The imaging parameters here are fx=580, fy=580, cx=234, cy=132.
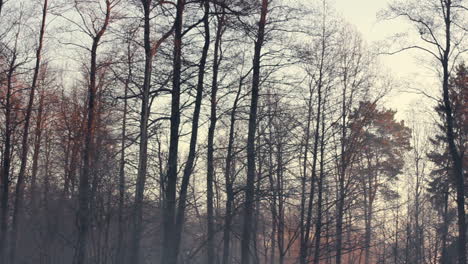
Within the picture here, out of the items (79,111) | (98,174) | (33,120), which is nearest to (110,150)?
(98,174)

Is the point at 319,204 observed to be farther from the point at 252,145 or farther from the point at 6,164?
the point at 6,164

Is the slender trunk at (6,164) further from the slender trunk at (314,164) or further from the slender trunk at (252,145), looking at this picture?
the slender trunk at (314,164)

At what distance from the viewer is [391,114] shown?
38562 mm

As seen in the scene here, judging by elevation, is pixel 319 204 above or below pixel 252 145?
below

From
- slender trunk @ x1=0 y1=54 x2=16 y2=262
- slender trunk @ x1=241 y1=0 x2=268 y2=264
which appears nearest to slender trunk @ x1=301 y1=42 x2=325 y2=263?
slender trunk @ x1=241 y1=0 x2=268 y2=264

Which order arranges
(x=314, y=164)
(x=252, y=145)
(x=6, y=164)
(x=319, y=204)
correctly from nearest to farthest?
(x=252, y=145)
(x=319, y=204)
(x=314, y=164)
(x=6, y=164)

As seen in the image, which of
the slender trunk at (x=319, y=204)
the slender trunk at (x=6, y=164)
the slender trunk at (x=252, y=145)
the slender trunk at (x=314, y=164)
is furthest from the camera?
the slender trunk at (x=6, y=164)

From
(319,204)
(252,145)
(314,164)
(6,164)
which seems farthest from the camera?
(6,164)

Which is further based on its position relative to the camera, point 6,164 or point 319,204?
point 6,164

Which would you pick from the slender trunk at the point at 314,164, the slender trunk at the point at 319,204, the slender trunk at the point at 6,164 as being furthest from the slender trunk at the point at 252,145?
the slender trunk at the point at 6,164

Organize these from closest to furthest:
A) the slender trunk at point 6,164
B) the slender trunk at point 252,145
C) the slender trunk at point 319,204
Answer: the slender trunk at point 252,145, the slender trunk at point 319,204, the slender trunk at point 6,164

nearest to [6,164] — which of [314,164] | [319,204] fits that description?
[314,164]

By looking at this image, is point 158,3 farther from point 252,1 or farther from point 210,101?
point 210,101

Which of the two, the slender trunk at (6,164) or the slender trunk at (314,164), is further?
the slender trunk at (6,164)
